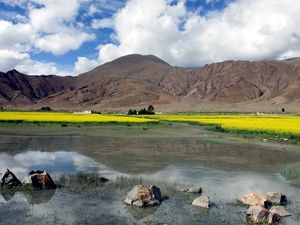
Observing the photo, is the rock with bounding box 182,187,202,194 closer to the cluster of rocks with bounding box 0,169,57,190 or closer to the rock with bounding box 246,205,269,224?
the rock with bounding box 246,205,269,224

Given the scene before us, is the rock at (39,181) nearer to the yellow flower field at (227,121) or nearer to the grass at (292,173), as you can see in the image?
the grass at (292,173)

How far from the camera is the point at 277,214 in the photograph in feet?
44.9

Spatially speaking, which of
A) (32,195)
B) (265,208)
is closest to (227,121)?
(265,208)

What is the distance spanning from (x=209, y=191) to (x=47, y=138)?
24.7 meters

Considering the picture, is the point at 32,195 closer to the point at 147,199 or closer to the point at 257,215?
the point at 147,199

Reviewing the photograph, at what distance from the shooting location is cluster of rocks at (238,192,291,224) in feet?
42.9

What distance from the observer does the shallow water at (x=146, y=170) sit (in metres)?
13.7

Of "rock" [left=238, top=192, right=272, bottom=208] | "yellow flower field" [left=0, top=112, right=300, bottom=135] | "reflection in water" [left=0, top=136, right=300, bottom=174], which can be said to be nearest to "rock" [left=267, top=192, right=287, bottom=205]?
"rock" [left=238, top=192, right=272, bottom=208]

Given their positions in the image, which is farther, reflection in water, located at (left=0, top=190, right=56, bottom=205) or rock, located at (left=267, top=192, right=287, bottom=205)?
rock, located at (left=267, top=192, right=287, bottom=205)

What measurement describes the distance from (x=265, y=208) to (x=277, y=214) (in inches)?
23.3

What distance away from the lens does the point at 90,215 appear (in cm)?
1362

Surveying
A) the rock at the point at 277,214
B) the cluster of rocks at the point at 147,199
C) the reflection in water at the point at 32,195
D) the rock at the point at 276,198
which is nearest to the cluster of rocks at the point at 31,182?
the reflection in water at the point at 32,195

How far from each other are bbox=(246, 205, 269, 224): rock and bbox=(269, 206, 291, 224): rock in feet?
0.51

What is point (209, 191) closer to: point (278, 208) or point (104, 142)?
point (278, 208)
